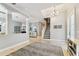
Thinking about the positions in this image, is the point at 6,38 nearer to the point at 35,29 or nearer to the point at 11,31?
→ the point at 11,31

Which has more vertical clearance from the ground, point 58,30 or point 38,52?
point 58,30

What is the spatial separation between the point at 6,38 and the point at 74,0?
5.54 m

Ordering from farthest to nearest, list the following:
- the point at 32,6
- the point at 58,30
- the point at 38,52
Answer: the point at 58,30, the point at 32,6, the point at 38,52

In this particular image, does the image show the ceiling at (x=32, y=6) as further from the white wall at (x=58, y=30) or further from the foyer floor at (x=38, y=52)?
the white wall at (x=58, y=30)

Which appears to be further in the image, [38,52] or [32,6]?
[32,6]

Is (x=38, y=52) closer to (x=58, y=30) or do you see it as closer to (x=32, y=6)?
(x=32, y=6)

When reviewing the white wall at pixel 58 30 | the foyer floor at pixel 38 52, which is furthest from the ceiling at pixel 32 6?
the white wall at pixel 58 30

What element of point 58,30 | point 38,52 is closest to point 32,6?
point 38,52

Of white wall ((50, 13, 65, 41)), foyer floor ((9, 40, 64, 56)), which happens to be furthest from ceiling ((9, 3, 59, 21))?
white wall ((50, 13, 65, 41))

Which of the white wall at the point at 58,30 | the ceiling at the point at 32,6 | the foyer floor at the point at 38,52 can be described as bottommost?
the foyer floor at the point at 38,52

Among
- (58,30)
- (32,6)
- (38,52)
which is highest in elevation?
(32,6)

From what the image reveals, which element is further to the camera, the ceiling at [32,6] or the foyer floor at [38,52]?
the foyer floor at [38,52]

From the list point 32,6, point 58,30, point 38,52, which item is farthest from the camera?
point 58,30

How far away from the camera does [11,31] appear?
26.1ft
